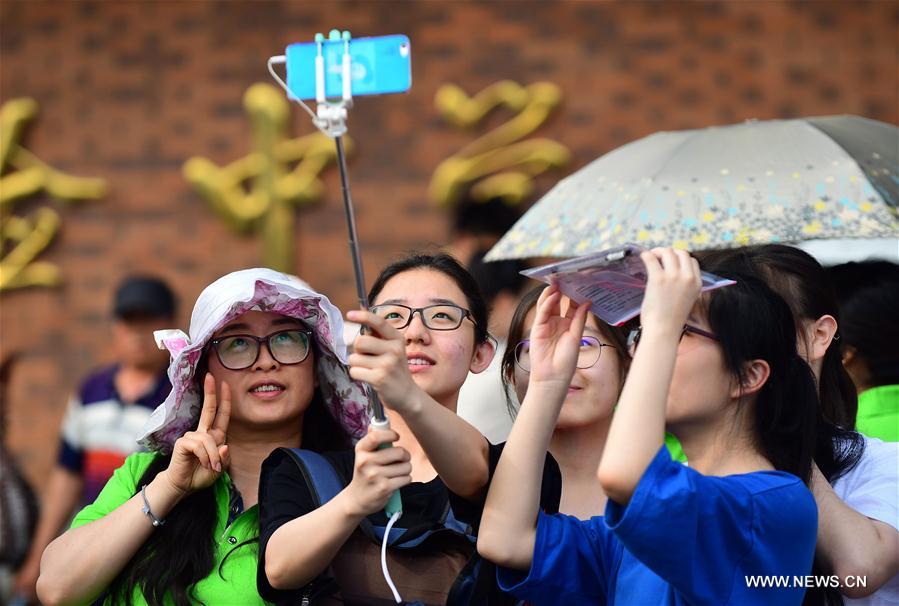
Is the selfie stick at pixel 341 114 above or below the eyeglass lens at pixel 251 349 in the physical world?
above

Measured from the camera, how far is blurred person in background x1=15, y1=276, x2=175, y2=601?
201 inches

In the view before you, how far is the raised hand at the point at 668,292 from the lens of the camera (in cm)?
199

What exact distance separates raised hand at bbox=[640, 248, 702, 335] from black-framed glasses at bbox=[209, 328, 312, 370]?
93cm

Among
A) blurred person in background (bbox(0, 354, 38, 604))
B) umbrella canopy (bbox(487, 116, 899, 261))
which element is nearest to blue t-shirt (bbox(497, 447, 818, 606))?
umbrella canopy (bbox(487, 116, 899, 261))

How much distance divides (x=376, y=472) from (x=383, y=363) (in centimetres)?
20

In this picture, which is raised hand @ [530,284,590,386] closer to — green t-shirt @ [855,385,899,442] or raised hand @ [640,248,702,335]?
raised hand @ [640,248,702,335]

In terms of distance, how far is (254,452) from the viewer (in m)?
2.73

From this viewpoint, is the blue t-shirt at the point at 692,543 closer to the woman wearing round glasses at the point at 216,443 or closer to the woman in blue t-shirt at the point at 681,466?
the woman in blue t-shirt at the point at 681,466

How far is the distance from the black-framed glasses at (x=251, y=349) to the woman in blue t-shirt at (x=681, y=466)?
0.66 m

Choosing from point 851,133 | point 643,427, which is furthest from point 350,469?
point 851,133

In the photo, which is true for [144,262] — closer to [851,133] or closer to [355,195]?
[355,195]

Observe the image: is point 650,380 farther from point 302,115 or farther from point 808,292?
point 302,115

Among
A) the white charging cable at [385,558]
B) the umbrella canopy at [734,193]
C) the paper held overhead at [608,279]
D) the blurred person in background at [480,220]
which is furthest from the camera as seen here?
the blurred person in background at [480,220]

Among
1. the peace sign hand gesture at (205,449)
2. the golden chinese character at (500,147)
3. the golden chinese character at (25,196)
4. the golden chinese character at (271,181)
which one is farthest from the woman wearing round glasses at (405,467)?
the golden chinese character at (25,196)
